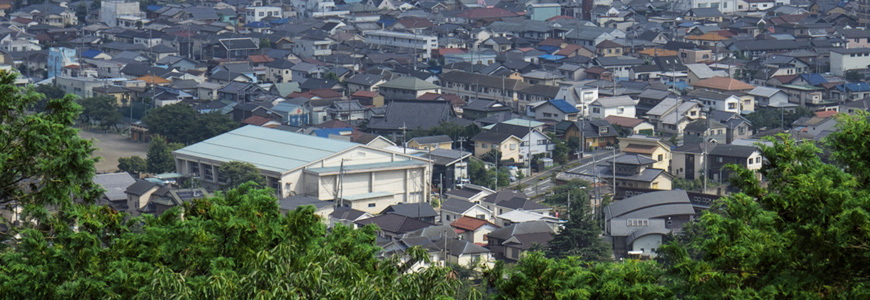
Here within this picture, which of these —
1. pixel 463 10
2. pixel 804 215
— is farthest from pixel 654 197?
pixel 463 10

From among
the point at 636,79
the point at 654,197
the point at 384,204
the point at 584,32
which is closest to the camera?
the point at 654,197

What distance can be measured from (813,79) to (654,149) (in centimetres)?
559

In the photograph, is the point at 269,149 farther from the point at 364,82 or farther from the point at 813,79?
the point at 813,79

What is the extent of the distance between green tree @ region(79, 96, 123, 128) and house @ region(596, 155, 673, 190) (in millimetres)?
6404

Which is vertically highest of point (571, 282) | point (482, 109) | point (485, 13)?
point (571, 282)

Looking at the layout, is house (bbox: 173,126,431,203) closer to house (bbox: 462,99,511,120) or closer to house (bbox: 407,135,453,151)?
house (bbox: 407,135,453,151)

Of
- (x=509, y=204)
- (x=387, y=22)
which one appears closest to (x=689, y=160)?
(x=509, y=204)

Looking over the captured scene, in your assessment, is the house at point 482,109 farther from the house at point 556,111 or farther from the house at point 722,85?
the house at point 722,85

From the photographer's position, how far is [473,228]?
33.4 feet

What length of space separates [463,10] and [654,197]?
16.7 metres

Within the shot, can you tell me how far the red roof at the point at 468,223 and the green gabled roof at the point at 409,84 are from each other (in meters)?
7.06

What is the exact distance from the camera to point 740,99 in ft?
53.7

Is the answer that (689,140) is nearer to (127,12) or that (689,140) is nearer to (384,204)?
(384,204)

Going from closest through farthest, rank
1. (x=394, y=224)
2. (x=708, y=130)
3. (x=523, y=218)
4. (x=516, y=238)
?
(x=516, y=238)
(x=394, y=224)
(x=523, y=218)
(x=708, y=130)
